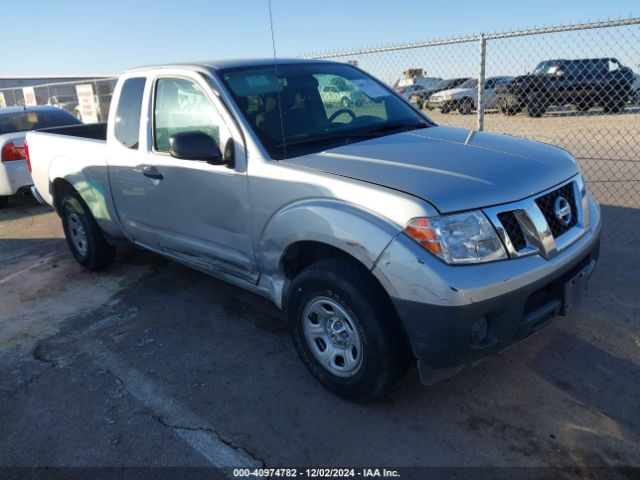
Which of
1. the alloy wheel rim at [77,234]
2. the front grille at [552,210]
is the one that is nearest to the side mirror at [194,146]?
the front grille at [552,210]

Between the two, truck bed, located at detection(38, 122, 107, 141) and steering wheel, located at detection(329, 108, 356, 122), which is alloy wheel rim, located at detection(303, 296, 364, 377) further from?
truck bed, located at detection(38, 122, 107, 141)

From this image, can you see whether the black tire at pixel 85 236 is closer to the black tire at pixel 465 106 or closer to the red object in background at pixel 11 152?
the red object in background at pixel 11 152

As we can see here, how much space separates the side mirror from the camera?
315cm

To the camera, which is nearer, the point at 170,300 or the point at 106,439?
the point at 106,439

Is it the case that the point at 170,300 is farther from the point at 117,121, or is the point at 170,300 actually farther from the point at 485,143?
the point at 485,143

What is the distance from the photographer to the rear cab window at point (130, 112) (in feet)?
13.6

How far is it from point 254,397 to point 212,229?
1169 millimetres

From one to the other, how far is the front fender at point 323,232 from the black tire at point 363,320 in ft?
0.48

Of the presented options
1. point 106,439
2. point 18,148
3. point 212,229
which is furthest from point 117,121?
point 18,148

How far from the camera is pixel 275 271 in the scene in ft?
10.7

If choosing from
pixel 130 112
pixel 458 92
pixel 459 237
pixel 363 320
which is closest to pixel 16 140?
pixel 130 112

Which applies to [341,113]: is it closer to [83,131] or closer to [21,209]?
[83,131]

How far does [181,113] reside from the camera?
3789 millimetres

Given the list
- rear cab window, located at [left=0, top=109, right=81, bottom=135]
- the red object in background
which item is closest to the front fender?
the red object in background
